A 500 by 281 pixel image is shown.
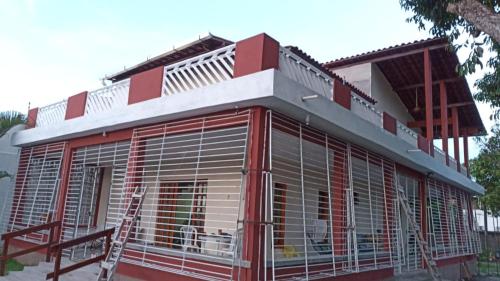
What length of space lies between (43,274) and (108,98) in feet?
11.8

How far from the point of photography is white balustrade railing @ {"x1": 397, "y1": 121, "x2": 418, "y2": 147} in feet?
31.3

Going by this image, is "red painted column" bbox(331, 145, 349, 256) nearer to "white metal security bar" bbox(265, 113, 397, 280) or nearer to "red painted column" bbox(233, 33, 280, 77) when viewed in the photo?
"white metal security bar" bbox(265, 113, 397, 280)

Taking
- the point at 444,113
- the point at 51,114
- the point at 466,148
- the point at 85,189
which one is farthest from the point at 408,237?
the point at 51,114

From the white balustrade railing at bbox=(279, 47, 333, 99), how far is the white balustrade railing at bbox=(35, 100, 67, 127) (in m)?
6.22

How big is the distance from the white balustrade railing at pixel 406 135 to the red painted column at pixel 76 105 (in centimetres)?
725

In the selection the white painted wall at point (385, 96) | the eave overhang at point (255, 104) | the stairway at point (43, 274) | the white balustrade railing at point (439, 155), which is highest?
the white painted wall at point (385, 96)

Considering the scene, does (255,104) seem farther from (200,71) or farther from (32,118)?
(32,118)

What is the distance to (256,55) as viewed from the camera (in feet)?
18.3

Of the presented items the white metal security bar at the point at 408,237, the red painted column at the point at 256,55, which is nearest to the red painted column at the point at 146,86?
the red painted column at the point at 256,55

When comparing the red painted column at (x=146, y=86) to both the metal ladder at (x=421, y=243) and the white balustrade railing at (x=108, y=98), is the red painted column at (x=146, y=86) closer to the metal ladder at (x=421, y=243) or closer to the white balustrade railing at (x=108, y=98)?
the white balustrade railing at (x=108, y=98)

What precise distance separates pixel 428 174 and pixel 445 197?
2.27 m

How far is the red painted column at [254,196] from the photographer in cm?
509

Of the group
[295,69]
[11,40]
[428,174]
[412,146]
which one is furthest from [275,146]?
[11,40]

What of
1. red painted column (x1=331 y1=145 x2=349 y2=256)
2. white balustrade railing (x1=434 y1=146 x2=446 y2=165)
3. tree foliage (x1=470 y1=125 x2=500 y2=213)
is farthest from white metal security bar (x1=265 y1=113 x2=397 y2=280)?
tree foliage (x1=470 y1=125 x2=500 y2=213)
